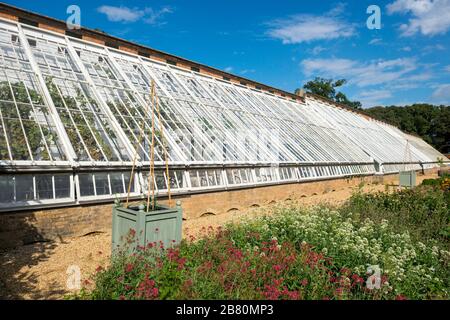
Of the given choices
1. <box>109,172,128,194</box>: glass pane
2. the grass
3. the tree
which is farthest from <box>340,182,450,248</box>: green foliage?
the tree

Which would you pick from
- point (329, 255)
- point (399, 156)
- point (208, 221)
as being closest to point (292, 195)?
point (208, 221)

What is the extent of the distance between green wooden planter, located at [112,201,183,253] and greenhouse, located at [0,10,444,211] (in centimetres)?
105

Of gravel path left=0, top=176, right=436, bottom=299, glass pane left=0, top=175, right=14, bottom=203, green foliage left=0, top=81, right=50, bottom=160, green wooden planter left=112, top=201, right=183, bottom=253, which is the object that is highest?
green foliage left=0, top=81, right=50, bottom=160

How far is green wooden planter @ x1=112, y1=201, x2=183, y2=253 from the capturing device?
480 cm

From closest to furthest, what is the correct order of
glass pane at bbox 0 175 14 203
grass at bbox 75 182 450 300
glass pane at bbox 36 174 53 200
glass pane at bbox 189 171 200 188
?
1. grass at bbox 75 182 450 300
2. glass pane at bbox 0 175 14 203
3. glass pane at bbox 36 174 53 200
4. glass pane at bbox 189 171 200 188

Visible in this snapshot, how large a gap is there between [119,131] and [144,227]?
181 inches

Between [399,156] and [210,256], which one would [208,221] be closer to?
[210,256]

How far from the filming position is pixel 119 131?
28.6 feet

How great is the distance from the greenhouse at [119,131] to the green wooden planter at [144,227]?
1.05 meters

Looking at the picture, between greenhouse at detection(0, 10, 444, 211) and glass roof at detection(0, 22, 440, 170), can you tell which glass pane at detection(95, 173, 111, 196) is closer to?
greenhouse at detection(0, 10, 444, 211)

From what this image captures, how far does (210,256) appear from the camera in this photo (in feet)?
14.9

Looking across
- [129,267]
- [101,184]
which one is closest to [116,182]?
[101,184]

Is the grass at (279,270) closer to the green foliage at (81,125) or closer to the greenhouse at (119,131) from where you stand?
the greenhouse at (119,131)
